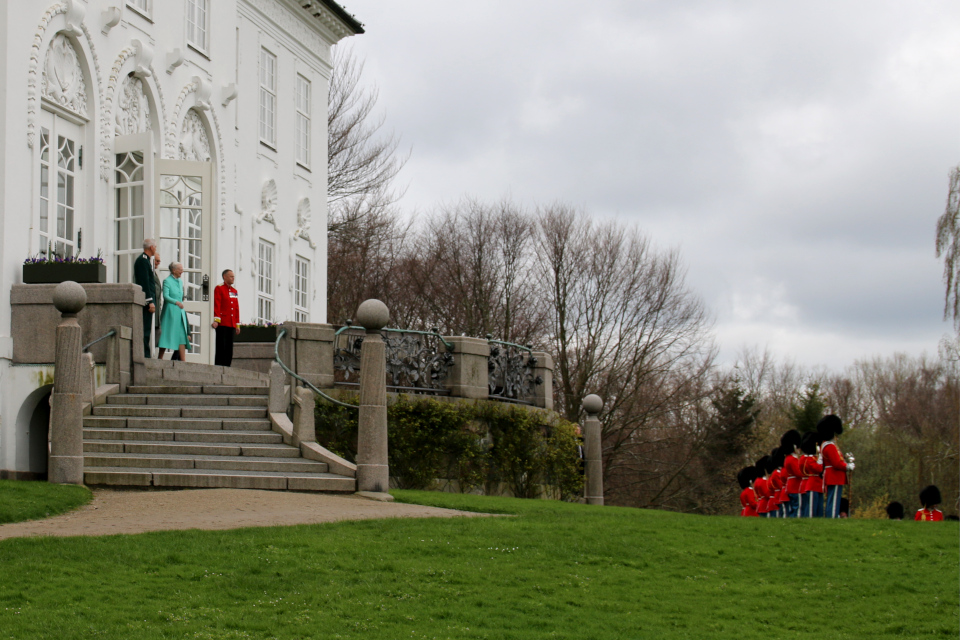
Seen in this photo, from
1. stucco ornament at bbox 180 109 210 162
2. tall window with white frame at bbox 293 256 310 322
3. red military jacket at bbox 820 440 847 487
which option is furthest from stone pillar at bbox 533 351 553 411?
tall window with white frame at bbox 293 256 310 322

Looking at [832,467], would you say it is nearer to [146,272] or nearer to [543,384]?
[543,384]

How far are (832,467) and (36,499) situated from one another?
960 cm

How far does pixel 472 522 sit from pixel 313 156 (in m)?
18.8

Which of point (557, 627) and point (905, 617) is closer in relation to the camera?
point (557, 627)

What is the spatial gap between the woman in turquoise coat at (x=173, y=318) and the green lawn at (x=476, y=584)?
825cm

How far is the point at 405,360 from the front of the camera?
59.7 ft

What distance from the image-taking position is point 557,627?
7355mm

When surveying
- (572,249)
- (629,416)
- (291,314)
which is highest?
(572,249)

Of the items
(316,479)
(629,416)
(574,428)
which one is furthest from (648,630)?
(629,416)

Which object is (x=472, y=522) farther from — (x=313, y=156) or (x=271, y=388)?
(x=313, y=156)

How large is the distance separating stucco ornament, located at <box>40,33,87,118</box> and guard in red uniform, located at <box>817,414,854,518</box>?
1183 cm

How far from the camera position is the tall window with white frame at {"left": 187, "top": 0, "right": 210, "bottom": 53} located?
2215cm

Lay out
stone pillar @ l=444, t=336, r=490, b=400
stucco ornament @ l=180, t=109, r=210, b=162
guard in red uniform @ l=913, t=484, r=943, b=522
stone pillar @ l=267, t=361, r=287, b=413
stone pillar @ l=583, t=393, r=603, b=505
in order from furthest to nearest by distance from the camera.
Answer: stone pillar @ l=583, t=393, r=603, b=505
stucco ornament @ l=180, t=109, r=210, b=162
stone pillar @ l=444, t=336, r=490, b=400
guard in red uniform @ l=913, t=484, r=943, b=522
stone pillar @ l=267, t=361, r=287, b=413

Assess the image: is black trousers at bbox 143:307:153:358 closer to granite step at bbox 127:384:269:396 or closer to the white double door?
granite step at bbox 127:384:269:396
